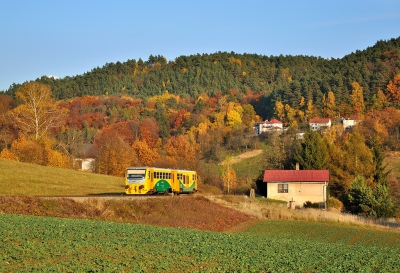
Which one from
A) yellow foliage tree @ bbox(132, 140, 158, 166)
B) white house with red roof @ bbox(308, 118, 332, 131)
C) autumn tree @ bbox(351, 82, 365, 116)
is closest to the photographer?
yellow foliage tree @ bbox(132, 140, 158, 166)

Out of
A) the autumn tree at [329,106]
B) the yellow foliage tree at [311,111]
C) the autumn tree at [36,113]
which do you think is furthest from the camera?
the yellow foliage tree at [311,111]

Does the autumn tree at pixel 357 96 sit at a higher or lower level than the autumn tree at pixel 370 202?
higher

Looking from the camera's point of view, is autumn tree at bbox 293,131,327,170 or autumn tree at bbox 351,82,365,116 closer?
autumn tree at bbox 293,131,327,170

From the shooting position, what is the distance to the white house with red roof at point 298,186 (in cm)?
6231

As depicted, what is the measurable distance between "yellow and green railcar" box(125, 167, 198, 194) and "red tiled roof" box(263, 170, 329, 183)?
15.1m

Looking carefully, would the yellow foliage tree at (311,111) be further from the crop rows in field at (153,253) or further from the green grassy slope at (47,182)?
the crop rows in field at (153,253)

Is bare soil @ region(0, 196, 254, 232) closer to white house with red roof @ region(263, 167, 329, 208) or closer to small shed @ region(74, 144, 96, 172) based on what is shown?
→ white house with red roof @ region(263, 167, 329, 208)

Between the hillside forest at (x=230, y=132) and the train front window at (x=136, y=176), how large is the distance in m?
25.8

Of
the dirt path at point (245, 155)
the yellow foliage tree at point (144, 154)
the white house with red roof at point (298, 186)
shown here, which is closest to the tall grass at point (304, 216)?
the white house with red roof at point (298, 186)

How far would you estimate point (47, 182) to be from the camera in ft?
173

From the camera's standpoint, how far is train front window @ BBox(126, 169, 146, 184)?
4538cm

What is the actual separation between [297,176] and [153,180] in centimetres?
2343

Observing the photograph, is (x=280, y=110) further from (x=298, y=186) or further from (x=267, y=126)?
(x=298, y=186)

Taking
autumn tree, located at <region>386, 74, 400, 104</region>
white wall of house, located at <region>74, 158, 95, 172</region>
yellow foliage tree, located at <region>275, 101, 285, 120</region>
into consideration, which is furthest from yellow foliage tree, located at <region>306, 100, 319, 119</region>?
white wall of house, located at <region>74, 158, 95, 172</region>
